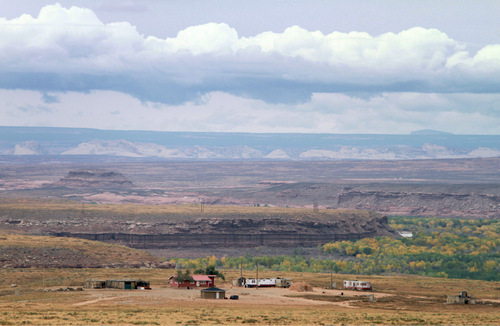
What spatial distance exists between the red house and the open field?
3.38 feet

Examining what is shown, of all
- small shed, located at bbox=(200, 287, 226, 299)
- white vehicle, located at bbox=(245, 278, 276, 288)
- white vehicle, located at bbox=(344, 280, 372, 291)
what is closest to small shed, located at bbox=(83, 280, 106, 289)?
small shed, located at bbox=(200, 287, 226, 299)

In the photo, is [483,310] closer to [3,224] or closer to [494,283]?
[494,283]

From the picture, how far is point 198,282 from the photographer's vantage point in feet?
307

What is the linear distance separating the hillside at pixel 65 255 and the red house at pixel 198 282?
63.3 ft

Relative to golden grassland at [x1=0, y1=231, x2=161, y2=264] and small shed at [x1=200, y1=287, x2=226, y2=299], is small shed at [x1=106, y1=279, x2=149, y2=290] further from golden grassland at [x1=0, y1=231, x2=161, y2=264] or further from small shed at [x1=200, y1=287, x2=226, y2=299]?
golden grassland at [x1=0, y1=231, x2=161, y2=264]

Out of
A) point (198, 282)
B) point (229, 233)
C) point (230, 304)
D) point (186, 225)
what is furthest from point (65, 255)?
point (230, 304)

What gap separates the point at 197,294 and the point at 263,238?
2490 inches

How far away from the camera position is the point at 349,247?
140 m

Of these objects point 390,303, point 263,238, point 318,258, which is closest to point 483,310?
point 390,303

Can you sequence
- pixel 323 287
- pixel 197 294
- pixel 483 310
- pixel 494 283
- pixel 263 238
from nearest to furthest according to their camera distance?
1. pixel 483 310
2. pixel 197 294
3. pixel 323 287
4. pixel 494 283
5. pixel 263 238

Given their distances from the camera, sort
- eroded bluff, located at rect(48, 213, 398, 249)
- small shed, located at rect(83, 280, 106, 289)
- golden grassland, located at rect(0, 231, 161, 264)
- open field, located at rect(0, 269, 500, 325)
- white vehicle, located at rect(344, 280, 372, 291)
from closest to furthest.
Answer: open field, located at rect(0, 269, 500, 325) < small shed, located at rect(83, 280, 106, 289) < white vehicle, located at rect(344, 280, 372, 291) < golden grassland, located at rect(0, 231, 161, 264) < eroded bluff, located at rect(48, 213, 398, 249)

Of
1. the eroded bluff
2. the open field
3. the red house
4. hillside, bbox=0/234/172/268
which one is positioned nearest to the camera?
the open field

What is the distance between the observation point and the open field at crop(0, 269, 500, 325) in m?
61.8

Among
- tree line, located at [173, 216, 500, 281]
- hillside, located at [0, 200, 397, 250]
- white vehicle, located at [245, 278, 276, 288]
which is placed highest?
hillside, located at [0, 200, 397, 250]
